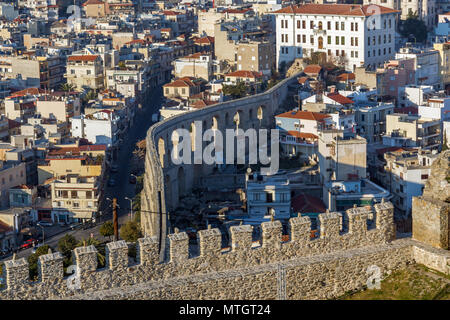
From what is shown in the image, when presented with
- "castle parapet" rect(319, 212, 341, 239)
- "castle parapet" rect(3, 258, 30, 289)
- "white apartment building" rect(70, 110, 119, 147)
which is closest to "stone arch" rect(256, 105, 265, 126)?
"white apartment building" rect(70, 110, 119, 147)

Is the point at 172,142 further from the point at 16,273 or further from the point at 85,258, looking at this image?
the point at 16,273

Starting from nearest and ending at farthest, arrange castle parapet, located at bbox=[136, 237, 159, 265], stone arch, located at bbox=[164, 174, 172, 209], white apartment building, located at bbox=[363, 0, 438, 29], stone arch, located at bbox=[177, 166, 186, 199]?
castle parapet, located at bbox=[136, 237, 159, 265] → stone arch, located at bbox=[164, 174, 172, 209] → stone arch, located at bbox=[177, 166, 186, 199] → white apartment building, located at bbox=[363, 0, 438, 29]

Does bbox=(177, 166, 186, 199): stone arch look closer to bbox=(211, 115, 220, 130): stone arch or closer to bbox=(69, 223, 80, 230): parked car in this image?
bbox=(69, 223, 80, 230): parked car

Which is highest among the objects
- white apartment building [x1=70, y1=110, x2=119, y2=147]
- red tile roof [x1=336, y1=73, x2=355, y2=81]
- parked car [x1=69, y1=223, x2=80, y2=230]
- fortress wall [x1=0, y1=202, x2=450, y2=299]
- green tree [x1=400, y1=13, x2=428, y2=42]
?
green tree [x1=400, y1=13, x2=428, y2=42]

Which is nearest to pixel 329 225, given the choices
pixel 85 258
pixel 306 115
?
pixel 85 258

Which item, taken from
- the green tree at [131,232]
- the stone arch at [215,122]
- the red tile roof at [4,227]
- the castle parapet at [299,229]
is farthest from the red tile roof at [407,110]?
the castle parapet at [299,229]

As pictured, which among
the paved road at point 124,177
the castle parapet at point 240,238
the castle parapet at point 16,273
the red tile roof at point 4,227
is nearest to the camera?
the castle parapet at point 16,273

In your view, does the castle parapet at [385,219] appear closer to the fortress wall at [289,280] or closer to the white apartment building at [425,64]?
the fortress wall at [289,280]

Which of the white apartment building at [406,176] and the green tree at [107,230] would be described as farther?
the white apartment building at [406,176]

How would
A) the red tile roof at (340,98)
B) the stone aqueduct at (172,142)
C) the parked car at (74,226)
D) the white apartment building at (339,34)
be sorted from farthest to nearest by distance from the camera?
the white apartment building at (339,34)
the red tile roof at (340,98)
the parked car at (74,226)
the stone aqueduct at (172,142)
